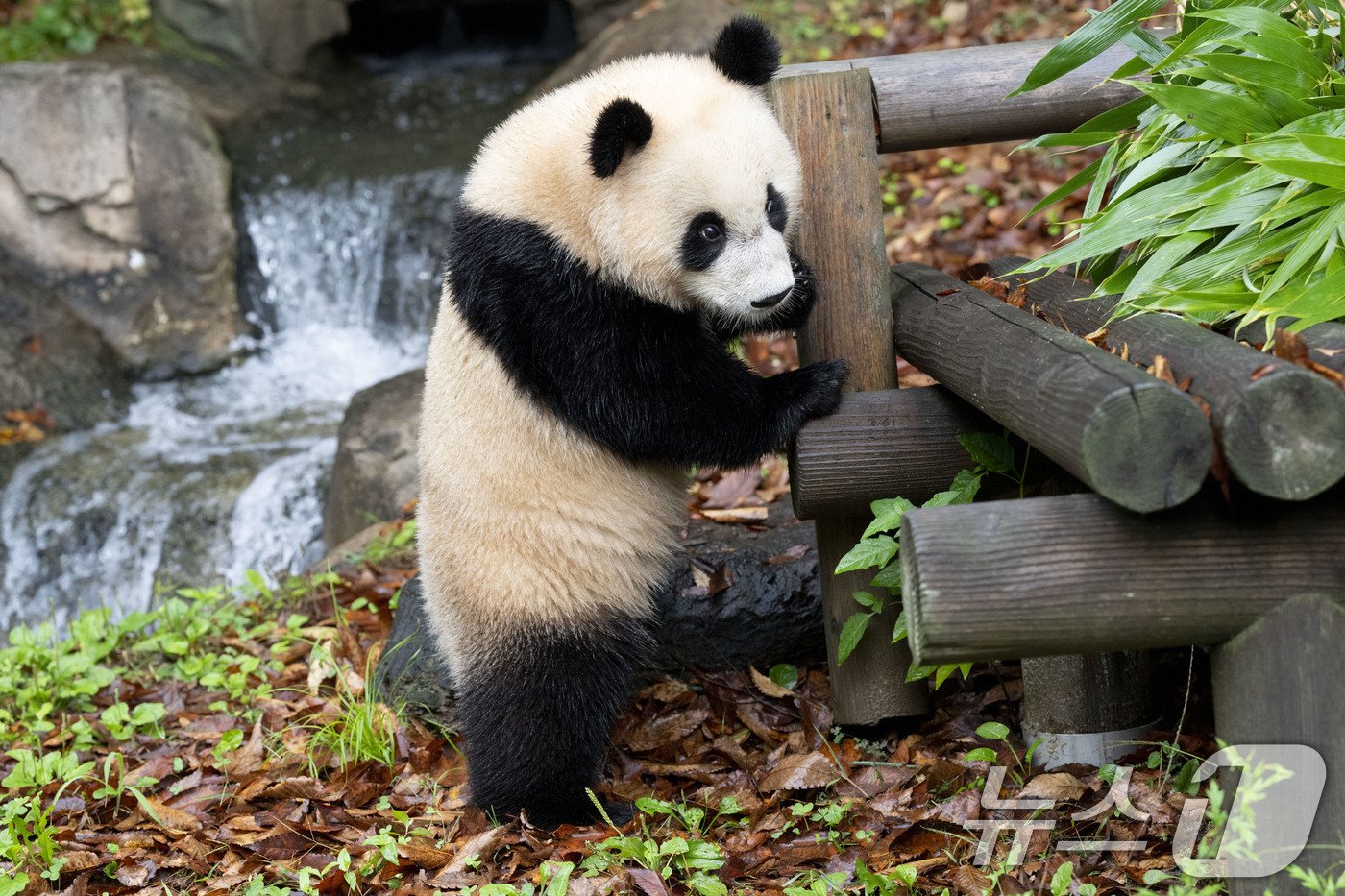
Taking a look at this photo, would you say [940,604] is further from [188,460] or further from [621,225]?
[188,460]

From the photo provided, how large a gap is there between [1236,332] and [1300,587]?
54 cm

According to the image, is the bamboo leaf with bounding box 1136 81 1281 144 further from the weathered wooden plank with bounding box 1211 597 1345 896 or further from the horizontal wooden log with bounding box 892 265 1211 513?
the weathered wooden plank with bounding box 1211 597 1345 896

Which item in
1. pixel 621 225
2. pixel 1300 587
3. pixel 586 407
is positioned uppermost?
pixel 621 225

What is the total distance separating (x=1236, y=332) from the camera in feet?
7.70

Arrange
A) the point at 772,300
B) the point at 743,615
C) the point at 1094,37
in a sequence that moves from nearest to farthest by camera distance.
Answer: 1. the point at 1094,37
2. the point at 772,300
3. the point at 743,615

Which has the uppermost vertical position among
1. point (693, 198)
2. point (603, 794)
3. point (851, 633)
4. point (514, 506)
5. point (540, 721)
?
point (693, 198)

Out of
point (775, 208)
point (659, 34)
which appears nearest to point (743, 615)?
point (775, 208)

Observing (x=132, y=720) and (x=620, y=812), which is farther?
(x=132, y=720)

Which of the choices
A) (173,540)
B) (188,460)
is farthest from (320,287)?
(173,540)

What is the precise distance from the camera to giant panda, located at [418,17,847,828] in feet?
9.53

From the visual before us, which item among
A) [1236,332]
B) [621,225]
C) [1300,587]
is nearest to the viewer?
[1300,587]

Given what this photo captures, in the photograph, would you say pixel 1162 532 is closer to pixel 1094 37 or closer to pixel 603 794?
pixel 1094 37

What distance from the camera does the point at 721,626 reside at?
388 cm

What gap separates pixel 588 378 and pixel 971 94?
1272 millimetres
